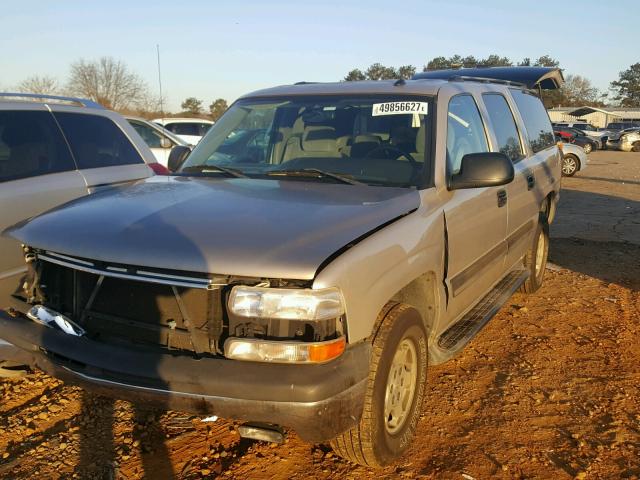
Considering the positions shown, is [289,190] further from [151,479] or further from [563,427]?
[563,427]

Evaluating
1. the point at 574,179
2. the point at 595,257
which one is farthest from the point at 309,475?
the point at 574,179

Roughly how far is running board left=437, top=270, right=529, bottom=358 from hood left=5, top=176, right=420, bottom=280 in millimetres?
1008

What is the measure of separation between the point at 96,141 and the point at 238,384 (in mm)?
3580

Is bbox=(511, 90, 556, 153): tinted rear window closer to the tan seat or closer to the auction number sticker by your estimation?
the auction number sticker

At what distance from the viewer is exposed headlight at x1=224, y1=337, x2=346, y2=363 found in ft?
7.70

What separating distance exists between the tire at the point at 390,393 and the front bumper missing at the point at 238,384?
6.2 inches

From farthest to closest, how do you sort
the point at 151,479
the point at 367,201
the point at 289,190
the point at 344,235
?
the point at 289,190
the point at 367,201
the point at 151,479
the point at 344,235

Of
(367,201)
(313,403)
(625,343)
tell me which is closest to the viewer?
(313,403)

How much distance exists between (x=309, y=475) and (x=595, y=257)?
6.09m

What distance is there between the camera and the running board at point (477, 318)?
11.9ft

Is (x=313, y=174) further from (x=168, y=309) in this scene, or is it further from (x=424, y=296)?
(x=168, y=309)

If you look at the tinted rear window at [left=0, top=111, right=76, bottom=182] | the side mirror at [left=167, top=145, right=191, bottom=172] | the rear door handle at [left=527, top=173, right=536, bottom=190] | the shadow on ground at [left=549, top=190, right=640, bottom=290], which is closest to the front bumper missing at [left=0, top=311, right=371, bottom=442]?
the side mirror at [left=167, top=145, right=191, bottom=172]

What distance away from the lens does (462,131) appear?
4.07 metres

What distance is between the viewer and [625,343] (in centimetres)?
470
